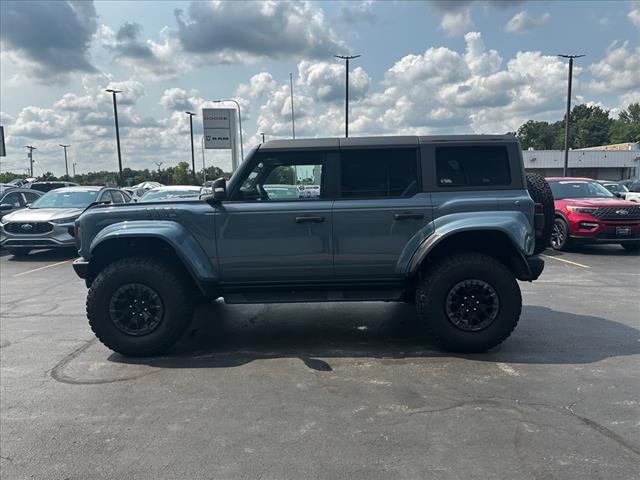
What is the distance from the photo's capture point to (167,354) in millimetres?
4730

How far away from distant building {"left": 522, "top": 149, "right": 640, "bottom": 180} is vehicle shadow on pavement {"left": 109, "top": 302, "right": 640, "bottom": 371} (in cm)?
5345

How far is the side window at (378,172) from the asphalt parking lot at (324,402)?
1573 millimetres

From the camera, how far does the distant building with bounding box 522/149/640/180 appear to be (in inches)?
2131

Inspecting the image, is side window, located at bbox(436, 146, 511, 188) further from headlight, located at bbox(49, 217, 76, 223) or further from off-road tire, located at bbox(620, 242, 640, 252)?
headlight, located at bbox(49, 217, 76, 223)

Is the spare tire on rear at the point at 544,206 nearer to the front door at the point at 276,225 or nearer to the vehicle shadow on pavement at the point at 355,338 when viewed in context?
the vehicle shadow on pavement at the point at 355,338

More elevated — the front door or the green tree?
the green tree

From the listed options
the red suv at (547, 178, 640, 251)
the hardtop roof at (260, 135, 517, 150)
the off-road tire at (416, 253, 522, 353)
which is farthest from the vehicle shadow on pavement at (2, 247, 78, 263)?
the red suv at (547, 178, 640, 251)

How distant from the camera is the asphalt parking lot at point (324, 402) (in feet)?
9.33

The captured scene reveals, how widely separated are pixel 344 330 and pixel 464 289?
59.1 inches

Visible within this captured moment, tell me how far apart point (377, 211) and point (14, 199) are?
13.0m

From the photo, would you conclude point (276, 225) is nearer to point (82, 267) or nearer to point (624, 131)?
point (82, 267)

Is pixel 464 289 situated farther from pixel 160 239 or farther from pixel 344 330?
pixel 160 239

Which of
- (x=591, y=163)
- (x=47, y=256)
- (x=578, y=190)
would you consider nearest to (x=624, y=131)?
(x=591, y=163)

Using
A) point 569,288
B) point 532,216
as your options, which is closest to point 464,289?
point 532,216
